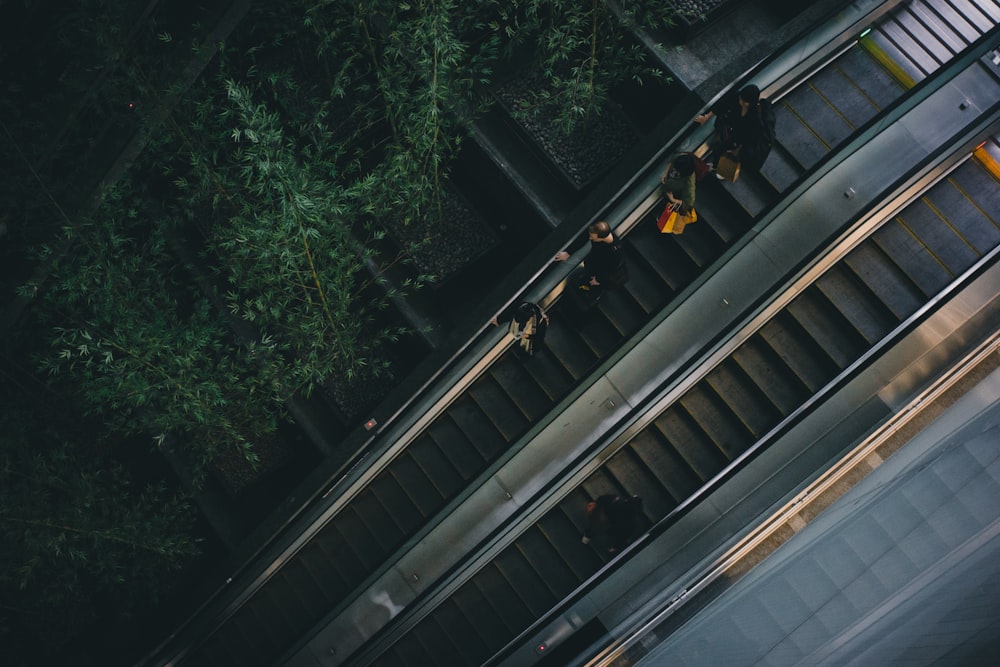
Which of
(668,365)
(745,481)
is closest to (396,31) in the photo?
(668,365)

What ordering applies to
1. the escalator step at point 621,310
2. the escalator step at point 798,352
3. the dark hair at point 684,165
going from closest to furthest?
the dark hair at point 684,165 → the escalator step at point 798,352 → the escalator step at point 621,310

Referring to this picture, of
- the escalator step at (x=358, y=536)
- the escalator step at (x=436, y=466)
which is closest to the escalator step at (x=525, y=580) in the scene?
the escalator step at (x=436, y=466)

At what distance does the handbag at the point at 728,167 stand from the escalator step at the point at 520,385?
3026mm

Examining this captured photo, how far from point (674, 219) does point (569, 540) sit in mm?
3878

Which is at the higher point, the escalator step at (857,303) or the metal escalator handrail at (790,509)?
the escalator step at (857,303)

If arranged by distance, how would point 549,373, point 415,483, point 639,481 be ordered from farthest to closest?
point 415,483
point 549,373
point 639,481

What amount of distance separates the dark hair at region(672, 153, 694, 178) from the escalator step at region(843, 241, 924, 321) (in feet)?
6.30

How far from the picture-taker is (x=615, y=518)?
8039 millimetres

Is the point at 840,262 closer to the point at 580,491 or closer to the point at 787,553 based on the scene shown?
the point at 787,553

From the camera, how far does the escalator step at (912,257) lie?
7.84 m

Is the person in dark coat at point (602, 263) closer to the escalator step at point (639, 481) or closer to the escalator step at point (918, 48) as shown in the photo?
the escalator step at point (639, 481)

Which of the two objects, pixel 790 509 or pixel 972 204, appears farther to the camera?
pixel 790 509

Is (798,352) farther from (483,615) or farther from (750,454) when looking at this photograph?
(483,615)

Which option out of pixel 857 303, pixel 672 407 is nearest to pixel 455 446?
pixel 672 407
